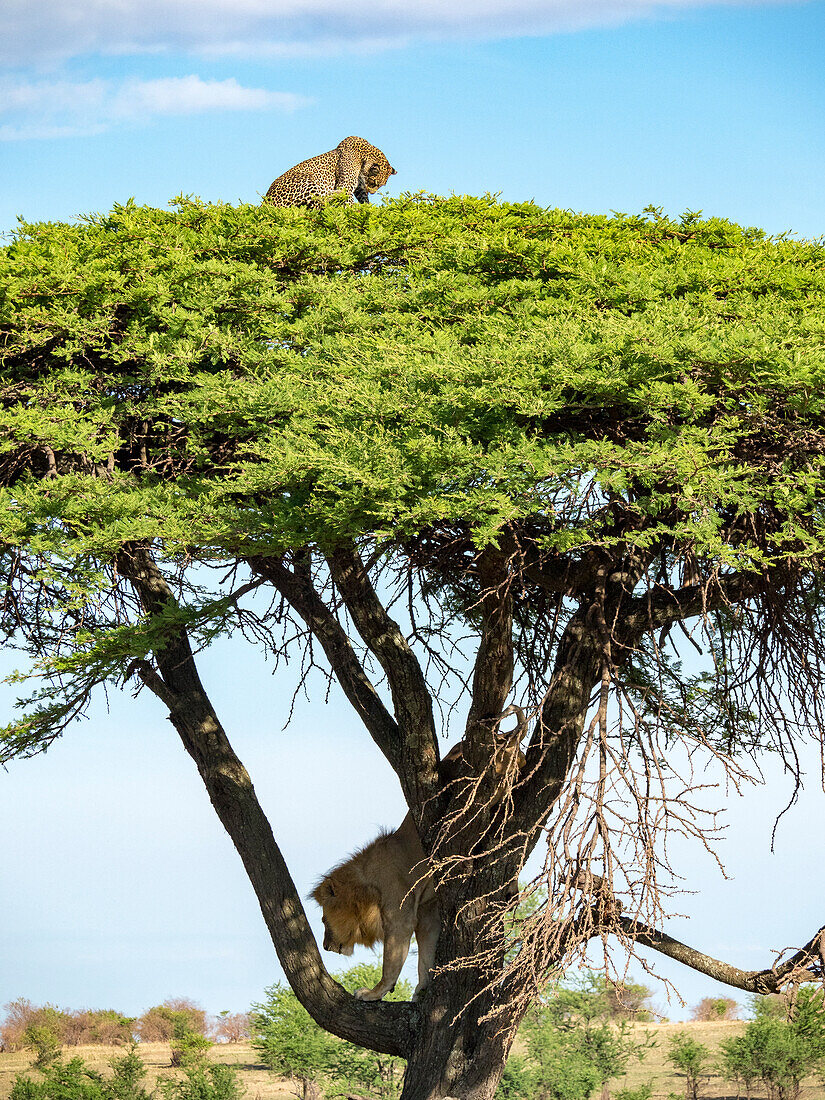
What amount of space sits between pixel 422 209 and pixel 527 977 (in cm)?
613

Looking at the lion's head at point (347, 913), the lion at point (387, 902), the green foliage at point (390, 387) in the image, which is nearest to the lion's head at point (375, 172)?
the green foliage at point (390, 387)

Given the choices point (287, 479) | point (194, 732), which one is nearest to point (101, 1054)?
point (194, 732)

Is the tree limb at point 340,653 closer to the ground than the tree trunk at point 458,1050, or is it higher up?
higher up

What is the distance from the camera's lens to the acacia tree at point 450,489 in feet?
21.5

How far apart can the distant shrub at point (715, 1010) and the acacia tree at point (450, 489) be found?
24539 mm

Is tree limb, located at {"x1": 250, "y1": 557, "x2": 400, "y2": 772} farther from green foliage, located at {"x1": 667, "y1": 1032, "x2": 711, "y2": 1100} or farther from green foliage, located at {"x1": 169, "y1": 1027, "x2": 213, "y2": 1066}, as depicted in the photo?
green foliage, located at {"x1": 667, "y1": 1032, "x2": 711, "y2": 1100}

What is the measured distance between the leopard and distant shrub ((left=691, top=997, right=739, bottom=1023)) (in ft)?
84.6

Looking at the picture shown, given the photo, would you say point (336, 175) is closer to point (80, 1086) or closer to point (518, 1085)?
point (80, 1086)

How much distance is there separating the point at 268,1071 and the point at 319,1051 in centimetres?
538

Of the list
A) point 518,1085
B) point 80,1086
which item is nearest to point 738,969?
point 80,1086

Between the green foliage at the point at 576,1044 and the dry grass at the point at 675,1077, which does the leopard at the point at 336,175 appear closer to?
the green foliage at the point at 576,1044

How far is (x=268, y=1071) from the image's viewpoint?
23.0 m

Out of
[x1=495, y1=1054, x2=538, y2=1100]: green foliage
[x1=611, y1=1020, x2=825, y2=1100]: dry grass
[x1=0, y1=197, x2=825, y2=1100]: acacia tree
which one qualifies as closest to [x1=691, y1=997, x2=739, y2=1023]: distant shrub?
[x1=611, y1=1020, x2=825, y2=1100]: dry grass

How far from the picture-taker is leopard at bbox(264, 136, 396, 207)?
13.6m
